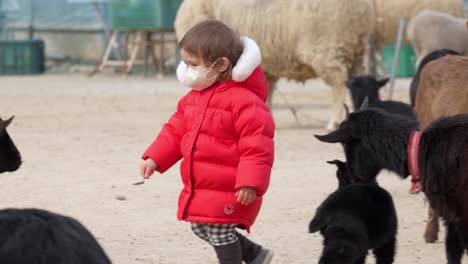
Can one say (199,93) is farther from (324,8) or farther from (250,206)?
(324,8)

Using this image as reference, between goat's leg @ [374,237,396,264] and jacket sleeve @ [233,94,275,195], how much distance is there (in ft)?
3.01

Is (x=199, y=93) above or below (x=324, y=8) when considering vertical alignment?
above

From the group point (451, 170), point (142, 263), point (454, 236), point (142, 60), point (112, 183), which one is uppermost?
point (451, 170)

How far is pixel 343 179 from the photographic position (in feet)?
18.2

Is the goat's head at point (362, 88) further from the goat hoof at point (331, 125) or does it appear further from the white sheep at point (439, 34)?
the goat hoof at point (331, 125)

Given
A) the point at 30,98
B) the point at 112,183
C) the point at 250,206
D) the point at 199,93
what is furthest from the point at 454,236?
the point at 30,98

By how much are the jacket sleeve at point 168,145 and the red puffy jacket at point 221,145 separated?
0.29ft

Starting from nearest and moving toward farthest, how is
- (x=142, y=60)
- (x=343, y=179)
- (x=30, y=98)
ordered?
(x=343, y=179)
(x=30, y=98)
(x=142, y=60)

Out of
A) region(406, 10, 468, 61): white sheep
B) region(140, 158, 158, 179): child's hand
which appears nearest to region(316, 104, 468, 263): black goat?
region(140, 158, 158, 179): child's hand

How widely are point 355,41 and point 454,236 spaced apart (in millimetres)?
8080

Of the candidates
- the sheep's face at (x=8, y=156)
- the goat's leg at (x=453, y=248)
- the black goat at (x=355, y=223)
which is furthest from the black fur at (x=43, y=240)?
the goat's leg at (x=453, y=248)

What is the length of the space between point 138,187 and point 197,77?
3786 millimetres

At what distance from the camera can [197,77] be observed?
4992mm

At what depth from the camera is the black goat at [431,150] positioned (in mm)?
5043
